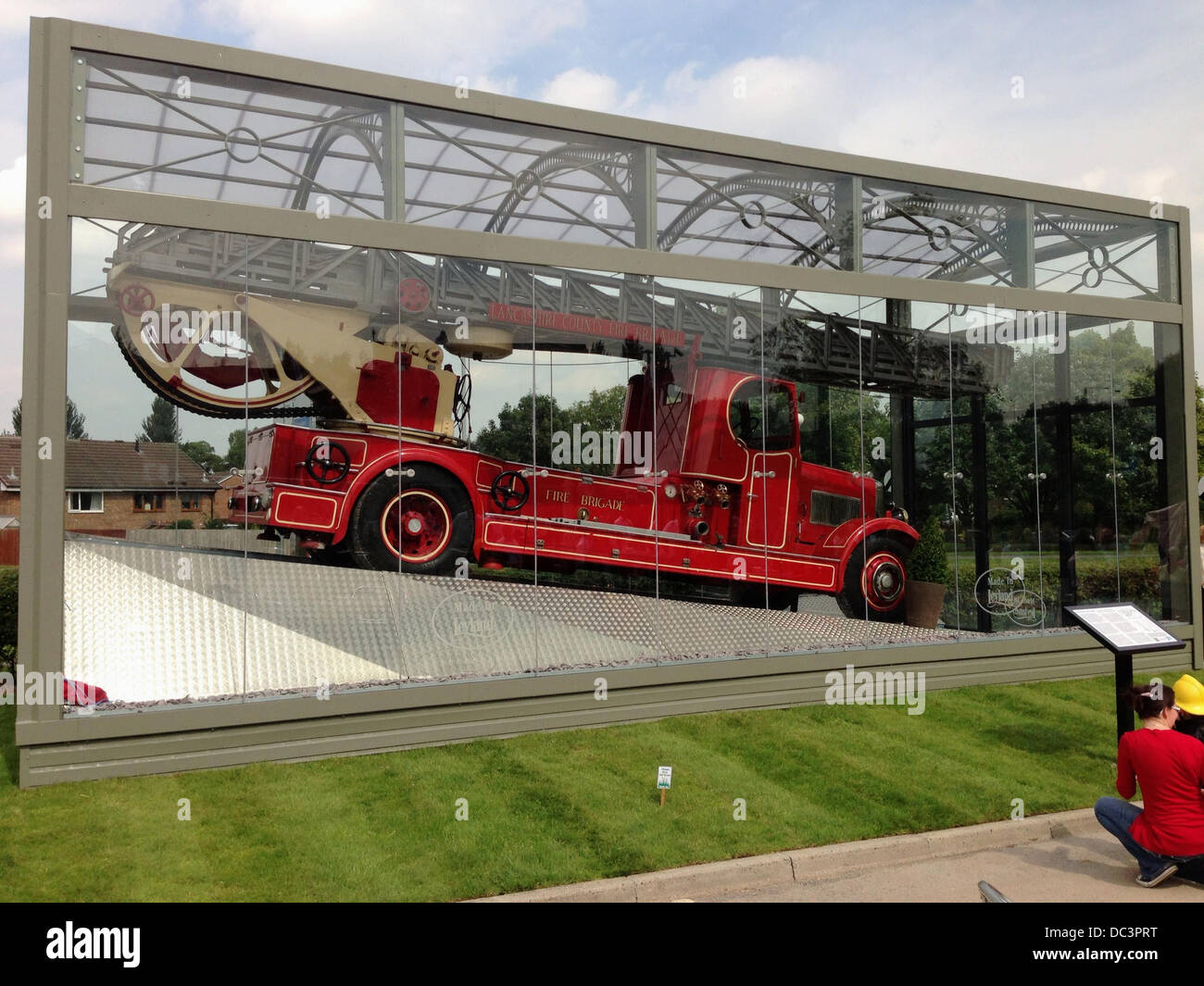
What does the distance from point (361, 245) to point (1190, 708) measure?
768 cm

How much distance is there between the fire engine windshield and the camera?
10836 millimetres

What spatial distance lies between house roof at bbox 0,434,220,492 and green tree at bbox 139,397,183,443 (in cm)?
5

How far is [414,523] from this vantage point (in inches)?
362

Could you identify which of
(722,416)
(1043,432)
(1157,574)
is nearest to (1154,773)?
(722,416)

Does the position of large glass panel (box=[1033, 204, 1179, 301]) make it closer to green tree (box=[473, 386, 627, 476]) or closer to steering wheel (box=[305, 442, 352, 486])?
green tree (box=[473, 386, 627, 476])

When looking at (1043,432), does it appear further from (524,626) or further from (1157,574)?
(524,626)

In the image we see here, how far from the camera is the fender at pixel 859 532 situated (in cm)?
1141

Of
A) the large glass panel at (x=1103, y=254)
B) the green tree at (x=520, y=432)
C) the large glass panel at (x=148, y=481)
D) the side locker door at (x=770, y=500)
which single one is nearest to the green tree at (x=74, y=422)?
the large glass panel at (x=148, y=481)

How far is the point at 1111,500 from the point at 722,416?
611cm

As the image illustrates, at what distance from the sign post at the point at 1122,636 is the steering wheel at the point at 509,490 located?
16.4 ft

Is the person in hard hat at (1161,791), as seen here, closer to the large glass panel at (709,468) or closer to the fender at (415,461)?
the large glass panel at (709,468)

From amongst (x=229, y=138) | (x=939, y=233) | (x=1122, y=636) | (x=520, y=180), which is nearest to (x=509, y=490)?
(x=520, y=180)

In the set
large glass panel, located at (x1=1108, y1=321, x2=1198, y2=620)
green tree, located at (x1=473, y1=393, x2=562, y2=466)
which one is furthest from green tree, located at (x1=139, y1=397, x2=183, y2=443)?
large glass panel, located at (x1=1108, y1=321, x2=1198, y2=620)

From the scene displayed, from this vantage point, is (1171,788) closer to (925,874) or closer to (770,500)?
(925,874)
